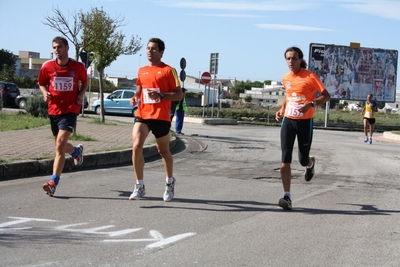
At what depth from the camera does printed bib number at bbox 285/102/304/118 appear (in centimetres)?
758

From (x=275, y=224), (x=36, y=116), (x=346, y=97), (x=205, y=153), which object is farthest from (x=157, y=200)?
(x=346, y=97)

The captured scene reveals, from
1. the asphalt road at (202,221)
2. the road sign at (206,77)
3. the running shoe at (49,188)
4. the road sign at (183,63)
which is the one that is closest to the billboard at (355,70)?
the road sign at (206,77)

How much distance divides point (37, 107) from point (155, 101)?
49.8ft

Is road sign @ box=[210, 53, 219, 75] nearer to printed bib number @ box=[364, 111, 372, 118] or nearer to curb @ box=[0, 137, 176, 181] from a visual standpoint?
printed bib number @ box=[364, 111, 372, 118]

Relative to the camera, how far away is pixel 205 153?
14.5 metres

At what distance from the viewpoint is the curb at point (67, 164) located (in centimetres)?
923

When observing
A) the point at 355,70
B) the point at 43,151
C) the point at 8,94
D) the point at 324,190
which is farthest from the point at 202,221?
the point at 355,70

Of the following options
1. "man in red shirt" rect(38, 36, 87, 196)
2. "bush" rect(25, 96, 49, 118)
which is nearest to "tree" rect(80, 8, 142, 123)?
"bush" rect(25, 96, 49, 118)

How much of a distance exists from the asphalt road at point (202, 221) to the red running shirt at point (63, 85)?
1108mm

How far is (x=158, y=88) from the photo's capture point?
763cm

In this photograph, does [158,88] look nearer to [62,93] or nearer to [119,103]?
[62,93]

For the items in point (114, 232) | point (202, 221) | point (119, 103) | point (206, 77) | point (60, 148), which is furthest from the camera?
point (119, 103)

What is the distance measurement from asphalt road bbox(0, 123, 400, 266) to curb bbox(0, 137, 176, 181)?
304 millimetres

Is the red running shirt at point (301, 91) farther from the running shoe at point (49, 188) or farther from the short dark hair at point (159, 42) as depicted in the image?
the running shoe at point (49, 188)
